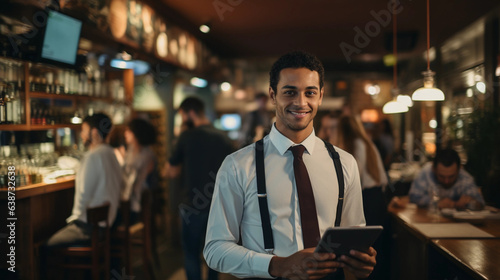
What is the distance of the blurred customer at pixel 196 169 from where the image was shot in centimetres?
357

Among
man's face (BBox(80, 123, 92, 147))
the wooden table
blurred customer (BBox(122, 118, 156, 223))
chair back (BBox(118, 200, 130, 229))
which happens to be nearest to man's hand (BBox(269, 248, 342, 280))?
the wooden table

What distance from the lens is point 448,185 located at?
3.73 metres

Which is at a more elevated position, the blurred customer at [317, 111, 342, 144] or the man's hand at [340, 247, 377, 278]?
the blurred customer at [317, 111, 342, 144]

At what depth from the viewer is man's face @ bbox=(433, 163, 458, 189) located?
3.65 m

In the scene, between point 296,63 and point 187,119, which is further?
point 187,119

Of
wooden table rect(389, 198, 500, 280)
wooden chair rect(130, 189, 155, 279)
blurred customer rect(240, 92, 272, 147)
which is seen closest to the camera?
wooden table rect(389, 198, 500, 280)

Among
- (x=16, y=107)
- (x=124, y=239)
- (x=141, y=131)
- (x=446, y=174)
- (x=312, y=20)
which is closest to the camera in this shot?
(x=16, y=107)

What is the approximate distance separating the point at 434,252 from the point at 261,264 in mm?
1819

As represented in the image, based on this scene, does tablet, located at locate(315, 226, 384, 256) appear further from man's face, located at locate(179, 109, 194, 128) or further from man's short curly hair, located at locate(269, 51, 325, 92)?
man's face, located at locate(179, 109, 194, 128)

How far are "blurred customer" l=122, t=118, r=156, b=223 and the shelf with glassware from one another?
0.50 metres

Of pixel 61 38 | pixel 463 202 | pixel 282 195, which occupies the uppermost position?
pixel 61 38

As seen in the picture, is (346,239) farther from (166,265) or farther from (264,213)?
(166,265)

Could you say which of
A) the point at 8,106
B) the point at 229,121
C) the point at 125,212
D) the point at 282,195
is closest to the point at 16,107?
the point at 8,106

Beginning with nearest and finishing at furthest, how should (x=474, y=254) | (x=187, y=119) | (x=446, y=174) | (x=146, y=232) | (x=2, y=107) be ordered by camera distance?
(x=474, y=254)
(x=2, y=107)
(x=446, y=174)
(x=187, y=119)
(x=146, y=232)
